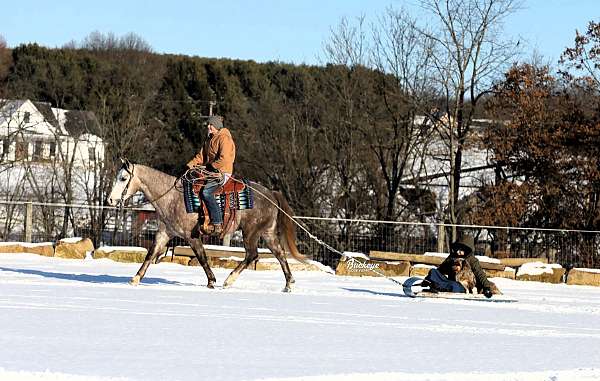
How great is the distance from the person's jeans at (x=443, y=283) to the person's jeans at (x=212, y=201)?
3103 millimetres

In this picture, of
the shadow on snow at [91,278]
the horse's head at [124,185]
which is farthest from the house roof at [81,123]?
the horse's head at [124,185]

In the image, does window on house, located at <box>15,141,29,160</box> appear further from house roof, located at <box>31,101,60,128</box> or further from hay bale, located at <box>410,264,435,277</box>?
hay bale, located at <box>410,264,435,277</box>

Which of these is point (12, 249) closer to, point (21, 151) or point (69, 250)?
point (69, 250)

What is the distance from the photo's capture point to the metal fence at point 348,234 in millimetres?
25094

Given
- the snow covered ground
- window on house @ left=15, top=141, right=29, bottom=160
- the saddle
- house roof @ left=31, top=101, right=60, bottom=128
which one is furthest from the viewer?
house roof @ left=31, top=101, right=60, bottom=128

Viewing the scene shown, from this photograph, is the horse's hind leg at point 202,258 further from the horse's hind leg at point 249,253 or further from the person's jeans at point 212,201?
the person's jeans at point 212,201

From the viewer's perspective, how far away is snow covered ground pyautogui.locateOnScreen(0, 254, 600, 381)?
7605 millimetres

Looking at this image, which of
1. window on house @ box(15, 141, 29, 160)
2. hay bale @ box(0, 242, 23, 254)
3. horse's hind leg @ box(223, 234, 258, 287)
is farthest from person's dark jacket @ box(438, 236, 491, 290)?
window on house @ box(15, 141, 29, 160)

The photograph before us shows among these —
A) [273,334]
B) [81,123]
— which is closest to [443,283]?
[273,334]

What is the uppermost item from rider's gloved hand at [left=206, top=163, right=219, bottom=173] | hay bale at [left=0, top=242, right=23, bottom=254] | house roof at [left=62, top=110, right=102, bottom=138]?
house roof at [left=62, top=110, right=102, bottom=138]

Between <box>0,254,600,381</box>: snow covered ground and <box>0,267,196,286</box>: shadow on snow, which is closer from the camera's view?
<box>0,254,600,381</box>: snow covered ground

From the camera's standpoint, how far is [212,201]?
50.2ft

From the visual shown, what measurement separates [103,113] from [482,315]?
35.7 metres

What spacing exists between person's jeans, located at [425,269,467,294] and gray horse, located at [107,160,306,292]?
2.04 meters
